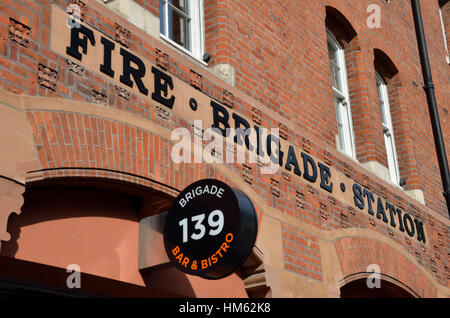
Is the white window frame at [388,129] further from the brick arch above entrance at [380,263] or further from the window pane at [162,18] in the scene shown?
the window pane at [162,18]

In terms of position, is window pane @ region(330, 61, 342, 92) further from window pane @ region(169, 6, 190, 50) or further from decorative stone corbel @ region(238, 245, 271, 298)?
decorative stone corbel @ region(238, 245, 271, 298)

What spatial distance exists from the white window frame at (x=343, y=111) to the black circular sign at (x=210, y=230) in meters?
4.82

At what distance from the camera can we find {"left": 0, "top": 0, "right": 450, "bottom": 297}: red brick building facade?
498cm

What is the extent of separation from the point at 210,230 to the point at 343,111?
5.63 m

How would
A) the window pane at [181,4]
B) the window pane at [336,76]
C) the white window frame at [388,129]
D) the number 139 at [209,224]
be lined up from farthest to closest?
the white window frame at [388,129] → the window pane at [336,76] → the window pane at [181,4] → the number 139 at [209,224]

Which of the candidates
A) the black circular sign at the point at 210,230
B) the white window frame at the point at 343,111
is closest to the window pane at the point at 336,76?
the white window frame at the point at 343,111

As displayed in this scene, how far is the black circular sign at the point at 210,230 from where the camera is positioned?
4.88 meters

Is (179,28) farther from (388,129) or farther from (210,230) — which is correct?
(388,129)

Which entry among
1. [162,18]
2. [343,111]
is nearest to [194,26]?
[162,18]

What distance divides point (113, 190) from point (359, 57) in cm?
590

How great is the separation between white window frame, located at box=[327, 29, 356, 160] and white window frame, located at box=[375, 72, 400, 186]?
118cm

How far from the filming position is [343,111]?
10.1m

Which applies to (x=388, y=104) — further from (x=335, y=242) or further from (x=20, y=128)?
(x=20, y=128)

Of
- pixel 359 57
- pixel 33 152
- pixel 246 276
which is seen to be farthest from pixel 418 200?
pixel 33 152
